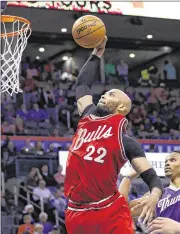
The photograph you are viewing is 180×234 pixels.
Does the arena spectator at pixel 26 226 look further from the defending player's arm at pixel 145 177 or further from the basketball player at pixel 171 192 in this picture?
the defending player's arm at pixel 145 177

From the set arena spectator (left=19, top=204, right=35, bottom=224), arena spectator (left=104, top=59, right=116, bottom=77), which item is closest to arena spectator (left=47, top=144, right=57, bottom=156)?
arena spectator (left=19, top=204, right=35, bottom=224)

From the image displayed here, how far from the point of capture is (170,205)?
559 centimetres

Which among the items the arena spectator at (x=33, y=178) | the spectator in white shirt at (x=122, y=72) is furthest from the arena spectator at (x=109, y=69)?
the arena spectator at (x=33, y=178)

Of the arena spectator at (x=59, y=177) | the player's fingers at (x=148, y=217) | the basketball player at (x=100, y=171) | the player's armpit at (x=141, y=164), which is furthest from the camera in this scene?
the arena spectator at (x=59, y=177)

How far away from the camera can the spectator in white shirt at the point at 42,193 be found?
11.9 metres

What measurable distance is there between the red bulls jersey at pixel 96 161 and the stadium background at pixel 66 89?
6784 millimetres

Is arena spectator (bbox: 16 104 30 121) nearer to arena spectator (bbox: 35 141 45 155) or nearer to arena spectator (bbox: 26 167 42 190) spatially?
arena spectator (bbox: 35 141 45 155)

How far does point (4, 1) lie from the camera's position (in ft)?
23.2

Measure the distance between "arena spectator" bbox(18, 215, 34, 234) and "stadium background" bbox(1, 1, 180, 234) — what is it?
392 mm

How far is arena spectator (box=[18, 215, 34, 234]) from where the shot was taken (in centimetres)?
1060

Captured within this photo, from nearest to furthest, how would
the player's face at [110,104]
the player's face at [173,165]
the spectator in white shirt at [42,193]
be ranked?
the player's face at [110,104]
the player's face at [173,165]
the spectator in white shirt at [42,193]

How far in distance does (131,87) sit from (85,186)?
14.5 m

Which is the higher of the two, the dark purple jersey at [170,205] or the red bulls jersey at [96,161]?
the red bulls jersey at [96,161]

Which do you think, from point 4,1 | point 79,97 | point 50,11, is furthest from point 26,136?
point 79,97
